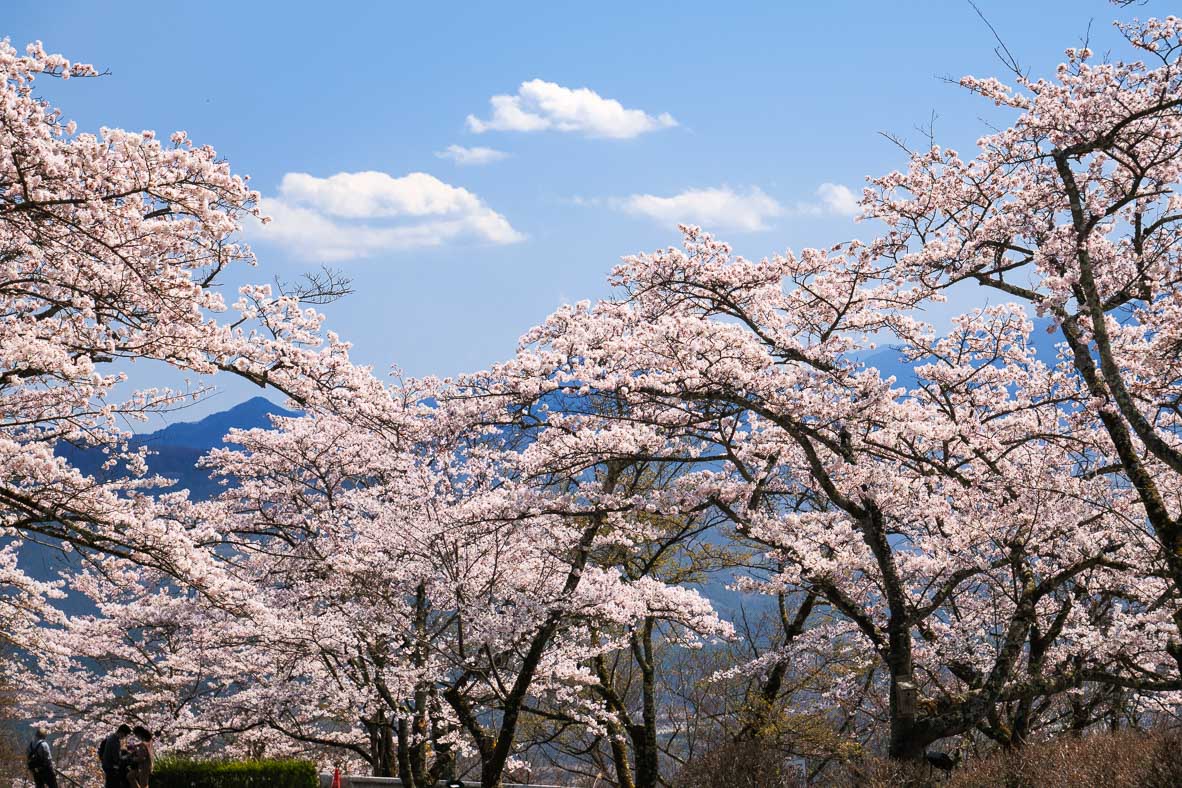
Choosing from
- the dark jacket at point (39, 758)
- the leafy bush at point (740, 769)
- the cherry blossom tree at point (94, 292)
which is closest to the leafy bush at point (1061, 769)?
the leafy bush at point (740, 769)

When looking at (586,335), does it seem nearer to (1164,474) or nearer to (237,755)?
(1164,474)

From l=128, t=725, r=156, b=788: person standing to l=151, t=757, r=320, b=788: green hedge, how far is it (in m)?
0.84

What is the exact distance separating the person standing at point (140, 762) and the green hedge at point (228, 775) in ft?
2.77

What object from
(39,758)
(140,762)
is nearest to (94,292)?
(140,762)

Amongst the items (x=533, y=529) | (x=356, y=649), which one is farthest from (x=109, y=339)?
(x=356, y=649)

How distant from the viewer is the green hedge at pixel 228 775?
514 inches

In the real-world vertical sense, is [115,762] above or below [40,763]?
above

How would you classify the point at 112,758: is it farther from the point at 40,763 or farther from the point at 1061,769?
the point at 1061,769

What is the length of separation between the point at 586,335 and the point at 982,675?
237 inches

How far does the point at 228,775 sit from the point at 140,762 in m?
1.23

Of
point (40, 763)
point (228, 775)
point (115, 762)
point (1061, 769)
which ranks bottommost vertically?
point (40, 763)

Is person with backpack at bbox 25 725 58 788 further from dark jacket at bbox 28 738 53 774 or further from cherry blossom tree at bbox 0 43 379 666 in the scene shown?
cherry blossom tree at bbox 0 43 379 666

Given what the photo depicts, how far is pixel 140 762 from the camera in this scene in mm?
12312

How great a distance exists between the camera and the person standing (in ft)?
40.2
